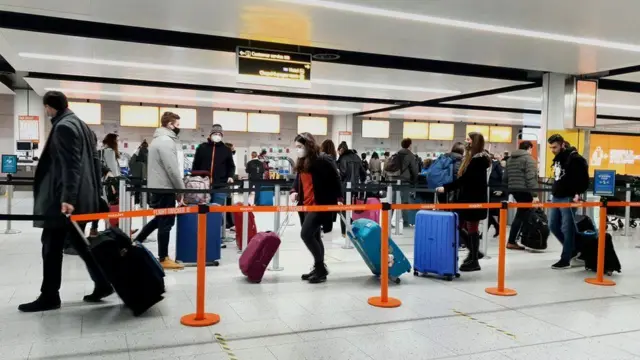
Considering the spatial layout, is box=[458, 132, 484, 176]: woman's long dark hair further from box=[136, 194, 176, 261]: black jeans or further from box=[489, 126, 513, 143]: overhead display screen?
box=[489, 126, 513, 143]: overhead display screen

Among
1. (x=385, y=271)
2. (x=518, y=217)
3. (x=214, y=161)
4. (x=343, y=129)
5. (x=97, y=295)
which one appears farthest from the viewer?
(x=343, y=129)

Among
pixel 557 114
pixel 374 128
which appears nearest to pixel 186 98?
pixel 374 128

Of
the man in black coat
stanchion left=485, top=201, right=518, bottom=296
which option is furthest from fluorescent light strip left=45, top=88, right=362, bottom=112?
stanchion left=485, top=201, right=518, bottom=296

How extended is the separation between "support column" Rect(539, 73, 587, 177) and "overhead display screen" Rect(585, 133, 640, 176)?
33.1ft

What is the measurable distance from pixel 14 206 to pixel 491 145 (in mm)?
19416

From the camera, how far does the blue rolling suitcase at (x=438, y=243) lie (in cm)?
530

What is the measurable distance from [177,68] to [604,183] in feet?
28.1

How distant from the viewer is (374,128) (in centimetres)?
2059

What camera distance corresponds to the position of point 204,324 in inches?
147

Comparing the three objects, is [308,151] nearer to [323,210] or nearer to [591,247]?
[323,210]

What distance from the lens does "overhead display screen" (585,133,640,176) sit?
19.6m

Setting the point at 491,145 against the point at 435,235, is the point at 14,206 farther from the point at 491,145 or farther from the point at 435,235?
the point at 491,145

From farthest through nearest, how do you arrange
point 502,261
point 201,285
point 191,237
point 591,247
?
point 591,247, point 191,237, point 502,261, point 201,285

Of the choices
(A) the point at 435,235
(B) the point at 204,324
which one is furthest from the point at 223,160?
(B) the point at 204,324
